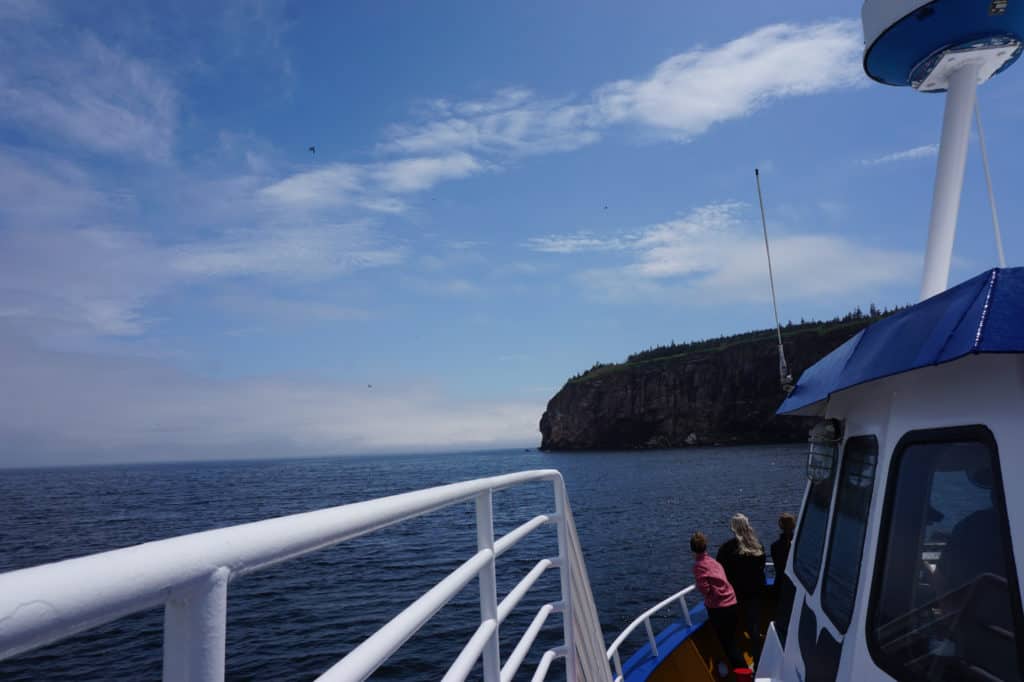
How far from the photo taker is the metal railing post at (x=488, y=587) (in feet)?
8.05

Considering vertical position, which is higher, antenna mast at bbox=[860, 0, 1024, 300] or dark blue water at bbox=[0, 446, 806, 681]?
antenna mast at bbox=[860, 0, 1024, 300]

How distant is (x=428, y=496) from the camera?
1882mm

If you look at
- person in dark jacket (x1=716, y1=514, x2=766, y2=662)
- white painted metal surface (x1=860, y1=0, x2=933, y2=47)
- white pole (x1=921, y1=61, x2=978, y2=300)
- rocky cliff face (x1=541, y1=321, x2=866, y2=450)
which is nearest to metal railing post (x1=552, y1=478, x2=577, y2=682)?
white pole (x1=921, y1=61, x2=978, y2=300)

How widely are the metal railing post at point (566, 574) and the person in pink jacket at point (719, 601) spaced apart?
4.83 metres

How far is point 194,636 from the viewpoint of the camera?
0.84 m

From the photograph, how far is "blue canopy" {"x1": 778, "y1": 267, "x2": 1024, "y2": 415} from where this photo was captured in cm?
222

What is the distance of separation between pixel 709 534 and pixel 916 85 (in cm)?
3425

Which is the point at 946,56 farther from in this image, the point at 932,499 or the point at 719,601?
the point at 719,601

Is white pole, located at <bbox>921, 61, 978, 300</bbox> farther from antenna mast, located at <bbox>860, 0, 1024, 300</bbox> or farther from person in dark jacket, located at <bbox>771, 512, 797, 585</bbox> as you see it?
person in dark jacket, located at <bbox>771, 512, 797, 585</bbox>

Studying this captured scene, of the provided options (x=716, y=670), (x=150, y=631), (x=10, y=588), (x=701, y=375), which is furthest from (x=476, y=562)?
(x=701, y=375)

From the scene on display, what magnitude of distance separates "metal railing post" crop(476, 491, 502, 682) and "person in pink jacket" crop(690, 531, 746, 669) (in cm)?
624

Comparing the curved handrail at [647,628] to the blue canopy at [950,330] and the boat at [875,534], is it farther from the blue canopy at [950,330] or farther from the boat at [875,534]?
the blue canopy at [950,330]

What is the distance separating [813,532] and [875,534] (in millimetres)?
1775

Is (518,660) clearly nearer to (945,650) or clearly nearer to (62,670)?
(945,650)
